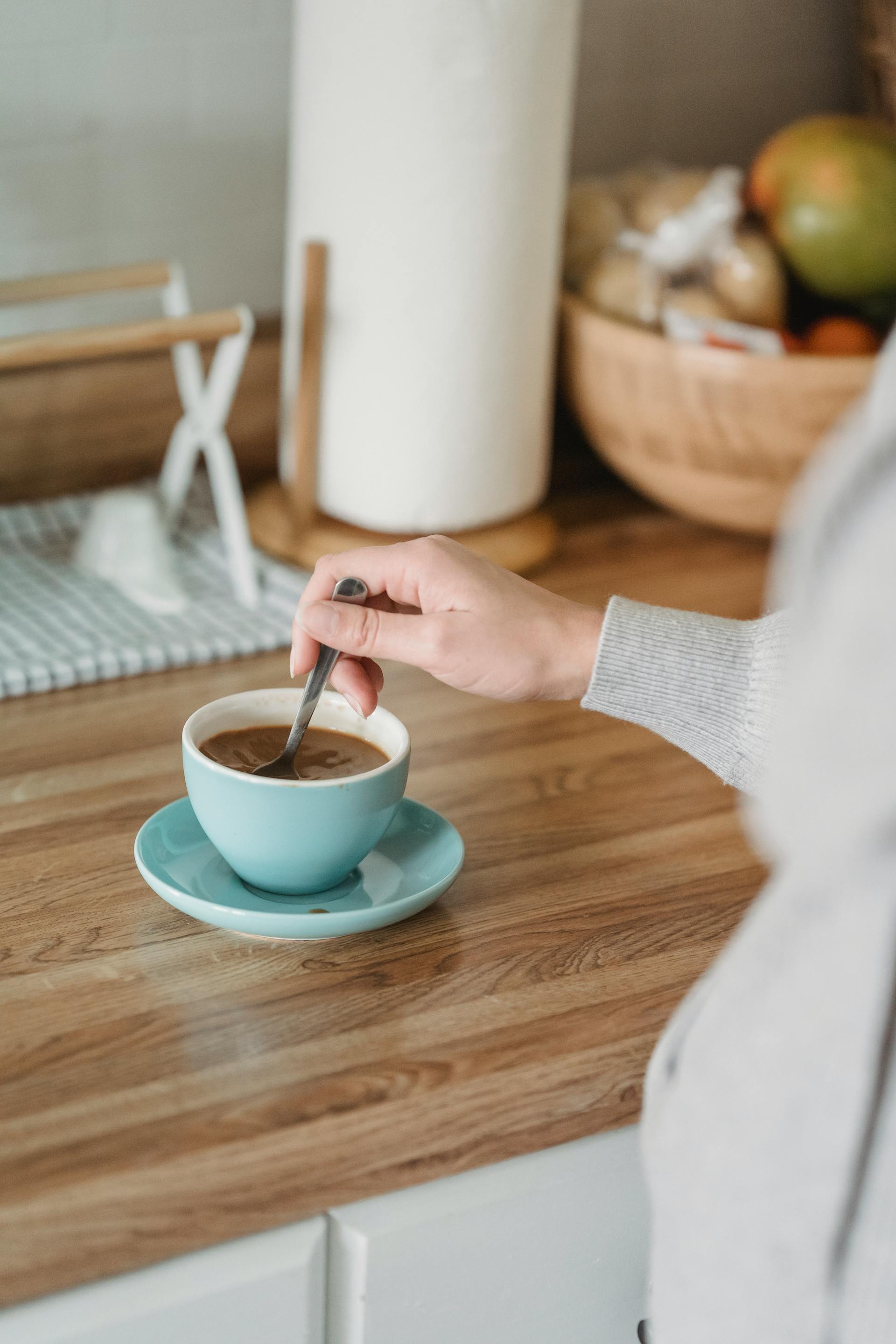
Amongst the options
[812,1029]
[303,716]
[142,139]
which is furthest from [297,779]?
[142,139]

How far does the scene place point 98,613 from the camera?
103 cm

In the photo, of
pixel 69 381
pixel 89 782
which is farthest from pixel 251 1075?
pixel 69 381

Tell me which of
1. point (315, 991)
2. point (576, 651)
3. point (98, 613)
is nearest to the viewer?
point (315, 991)

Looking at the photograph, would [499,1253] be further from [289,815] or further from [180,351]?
[180,351]

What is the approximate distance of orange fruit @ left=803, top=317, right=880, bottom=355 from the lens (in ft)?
3.82

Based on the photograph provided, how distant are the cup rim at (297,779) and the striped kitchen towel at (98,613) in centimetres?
25

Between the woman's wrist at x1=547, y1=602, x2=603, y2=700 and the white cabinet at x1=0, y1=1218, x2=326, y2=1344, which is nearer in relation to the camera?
the white cabinet at x1=0, y1=1218, x2=326, y2=1344

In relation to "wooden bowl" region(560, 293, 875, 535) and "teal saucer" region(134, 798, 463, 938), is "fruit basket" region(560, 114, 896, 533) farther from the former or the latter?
"teal saucer" region(134, 798, 463, 938)

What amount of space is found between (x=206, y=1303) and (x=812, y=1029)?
0.92ft

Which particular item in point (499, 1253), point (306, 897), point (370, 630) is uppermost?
point (370, 630)

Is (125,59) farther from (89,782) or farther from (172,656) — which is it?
(89,782)

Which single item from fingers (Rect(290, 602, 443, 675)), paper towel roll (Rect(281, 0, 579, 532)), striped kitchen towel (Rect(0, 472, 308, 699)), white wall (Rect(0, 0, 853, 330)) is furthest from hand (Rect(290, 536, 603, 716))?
white wall (Rect(0, 0, 853, 330))

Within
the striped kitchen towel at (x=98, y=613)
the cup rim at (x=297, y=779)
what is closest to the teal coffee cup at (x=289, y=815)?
the cup rim at (x=297, y=779)

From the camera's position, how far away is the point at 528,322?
1.11m
